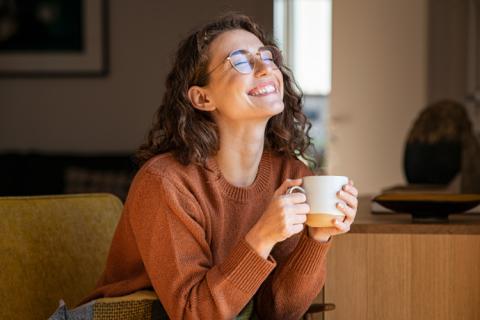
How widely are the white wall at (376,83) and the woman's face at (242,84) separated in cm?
359

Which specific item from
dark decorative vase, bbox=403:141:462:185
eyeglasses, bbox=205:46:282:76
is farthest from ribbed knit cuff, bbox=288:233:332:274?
dark decorative vase, bbox=403:141:462:185

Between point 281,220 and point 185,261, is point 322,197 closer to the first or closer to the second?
point 281,220

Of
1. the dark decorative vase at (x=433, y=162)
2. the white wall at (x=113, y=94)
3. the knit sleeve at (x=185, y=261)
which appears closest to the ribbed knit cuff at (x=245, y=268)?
the knit sleeve at (x=185, y=261)

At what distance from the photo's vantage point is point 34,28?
5645mm

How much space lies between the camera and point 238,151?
5.99 ft

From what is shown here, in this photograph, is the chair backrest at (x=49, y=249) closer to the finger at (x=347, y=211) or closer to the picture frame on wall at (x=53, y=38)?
the finger at (x=347, y=211)

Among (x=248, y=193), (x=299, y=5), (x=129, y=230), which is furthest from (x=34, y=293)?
(x=299, y=5)

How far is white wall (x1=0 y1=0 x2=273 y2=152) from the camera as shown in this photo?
5.54m

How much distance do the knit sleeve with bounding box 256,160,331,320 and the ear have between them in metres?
0.32

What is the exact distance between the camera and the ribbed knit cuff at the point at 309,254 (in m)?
1.71

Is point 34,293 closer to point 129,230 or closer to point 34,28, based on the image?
point 129,230

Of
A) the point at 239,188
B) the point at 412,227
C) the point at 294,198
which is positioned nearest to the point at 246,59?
the point at 239,188

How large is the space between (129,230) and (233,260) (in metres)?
0.29

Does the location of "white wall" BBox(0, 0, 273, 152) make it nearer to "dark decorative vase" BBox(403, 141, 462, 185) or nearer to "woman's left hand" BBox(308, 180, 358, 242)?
"dark decorative vase" BBox(403, 141, 462, 185)
